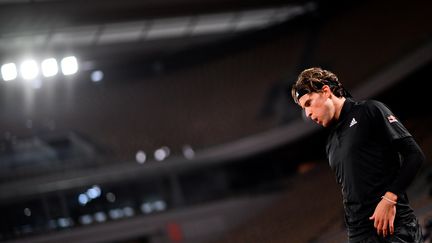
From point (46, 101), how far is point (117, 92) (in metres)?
2.46

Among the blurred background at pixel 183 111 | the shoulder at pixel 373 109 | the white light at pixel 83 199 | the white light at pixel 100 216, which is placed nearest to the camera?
the shoulder at pixel 373 109

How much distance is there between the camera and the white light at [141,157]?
1719cm

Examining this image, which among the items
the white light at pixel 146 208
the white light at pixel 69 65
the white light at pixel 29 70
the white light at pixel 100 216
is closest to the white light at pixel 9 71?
the white light at pixel 29 70

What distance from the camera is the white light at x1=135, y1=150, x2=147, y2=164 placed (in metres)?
17.2

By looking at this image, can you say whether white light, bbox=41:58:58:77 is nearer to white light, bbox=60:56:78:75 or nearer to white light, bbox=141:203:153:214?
white light, bbox=60:56:78:75

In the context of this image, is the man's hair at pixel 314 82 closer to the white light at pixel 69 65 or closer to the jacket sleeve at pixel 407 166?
the jacket sleeve at pixel 407 166

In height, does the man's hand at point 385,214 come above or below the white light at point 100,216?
below

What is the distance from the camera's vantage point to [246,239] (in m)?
15.1

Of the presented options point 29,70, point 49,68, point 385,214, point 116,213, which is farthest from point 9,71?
point 385,214

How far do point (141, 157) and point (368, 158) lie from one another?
15.1 meters

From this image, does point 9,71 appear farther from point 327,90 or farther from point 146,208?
point 327,90

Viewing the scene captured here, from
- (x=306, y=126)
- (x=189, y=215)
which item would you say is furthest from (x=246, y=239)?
(x=306, y=126)

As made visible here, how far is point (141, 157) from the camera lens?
17281mm

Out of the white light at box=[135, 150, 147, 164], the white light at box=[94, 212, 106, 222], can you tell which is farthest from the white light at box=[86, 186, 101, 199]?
the white light at box=[135, 150, 147, 164]
